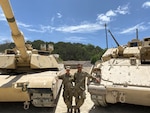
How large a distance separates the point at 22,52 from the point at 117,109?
356cm

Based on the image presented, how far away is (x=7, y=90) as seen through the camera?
6711 mm

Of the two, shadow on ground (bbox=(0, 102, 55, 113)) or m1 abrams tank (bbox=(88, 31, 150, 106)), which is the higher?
m1 abrams tank (bbox=(88, 31, 150, 106))

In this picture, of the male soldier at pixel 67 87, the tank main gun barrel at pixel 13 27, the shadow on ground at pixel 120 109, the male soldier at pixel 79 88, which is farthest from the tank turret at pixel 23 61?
the shadow on ground at pixel 120 109

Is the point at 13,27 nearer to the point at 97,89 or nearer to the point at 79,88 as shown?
the point at 79,88

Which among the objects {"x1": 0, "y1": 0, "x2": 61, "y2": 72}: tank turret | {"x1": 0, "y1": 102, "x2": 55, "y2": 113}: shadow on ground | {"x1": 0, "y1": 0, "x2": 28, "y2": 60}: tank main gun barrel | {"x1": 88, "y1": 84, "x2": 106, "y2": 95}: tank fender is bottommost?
{"x1": 0, "y1": 102, "x2": 55, "y2": 113}: shadow on ground

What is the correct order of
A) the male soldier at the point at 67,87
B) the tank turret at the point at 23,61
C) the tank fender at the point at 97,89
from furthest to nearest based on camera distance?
the tank turret at the point at 23,61 → the male soldier at the point at 67,87 → the tank fender at the point at 97,89

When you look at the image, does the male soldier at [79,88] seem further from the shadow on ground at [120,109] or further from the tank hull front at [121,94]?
the shadow on ground at [120,109]

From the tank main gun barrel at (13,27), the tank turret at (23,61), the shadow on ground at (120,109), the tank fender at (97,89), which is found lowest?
the shadow on ground at (120,109)

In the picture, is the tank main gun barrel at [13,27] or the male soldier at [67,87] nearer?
the tank main gun barrel at [13,27]

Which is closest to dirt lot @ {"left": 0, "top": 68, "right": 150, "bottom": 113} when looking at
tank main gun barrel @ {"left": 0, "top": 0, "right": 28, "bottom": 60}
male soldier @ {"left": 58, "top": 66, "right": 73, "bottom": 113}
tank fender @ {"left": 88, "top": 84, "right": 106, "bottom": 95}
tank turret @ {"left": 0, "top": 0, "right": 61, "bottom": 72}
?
male soldier @ {"left": 58, "top": 66, "right": 73, "bottom": 113}

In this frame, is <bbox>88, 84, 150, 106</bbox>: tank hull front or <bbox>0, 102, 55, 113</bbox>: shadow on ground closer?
<bbox>88, 84, 150, 106</bbox>: tank hull front

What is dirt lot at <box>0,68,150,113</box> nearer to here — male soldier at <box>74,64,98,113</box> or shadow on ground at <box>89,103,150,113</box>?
shadow on ground at <box>89,103,150,113</box>

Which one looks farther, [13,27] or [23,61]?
[23,61]

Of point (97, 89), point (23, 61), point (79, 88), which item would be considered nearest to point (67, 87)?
point (79, 88)
